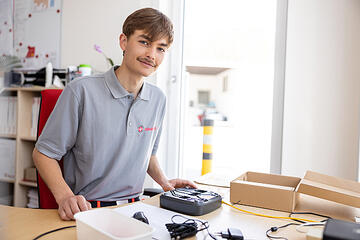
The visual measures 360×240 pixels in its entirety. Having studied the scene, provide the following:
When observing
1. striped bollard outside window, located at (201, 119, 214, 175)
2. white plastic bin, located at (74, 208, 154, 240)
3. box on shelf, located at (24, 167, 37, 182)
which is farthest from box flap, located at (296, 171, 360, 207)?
box on shelf, located at (24, 167, 37, 182)

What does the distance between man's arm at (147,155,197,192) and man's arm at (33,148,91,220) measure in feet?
1.34

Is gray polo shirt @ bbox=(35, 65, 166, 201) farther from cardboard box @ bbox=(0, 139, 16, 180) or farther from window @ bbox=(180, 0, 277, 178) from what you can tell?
window @ bbox=(180, 0, 277, 178)

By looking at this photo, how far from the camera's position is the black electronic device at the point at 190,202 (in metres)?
0.86

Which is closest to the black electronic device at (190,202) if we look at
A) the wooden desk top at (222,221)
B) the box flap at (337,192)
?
the wooden desk top at (222,221)

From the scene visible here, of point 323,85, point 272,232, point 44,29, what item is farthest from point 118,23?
point 272,232

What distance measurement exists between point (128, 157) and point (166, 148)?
3.32 feet

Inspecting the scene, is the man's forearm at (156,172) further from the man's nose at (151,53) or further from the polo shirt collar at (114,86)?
the man's nose at (151,53)

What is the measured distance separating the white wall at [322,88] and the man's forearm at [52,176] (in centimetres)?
129

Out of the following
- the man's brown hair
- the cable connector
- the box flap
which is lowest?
the cable connector

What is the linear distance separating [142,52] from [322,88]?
3.64ft

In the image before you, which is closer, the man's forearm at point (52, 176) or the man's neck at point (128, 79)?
the man's forearm at point (52, 176)

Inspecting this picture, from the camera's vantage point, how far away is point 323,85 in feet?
5.49

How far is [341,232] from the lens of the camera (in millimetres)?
505

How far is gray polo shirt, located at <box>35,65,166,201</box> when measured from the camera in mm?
1077
